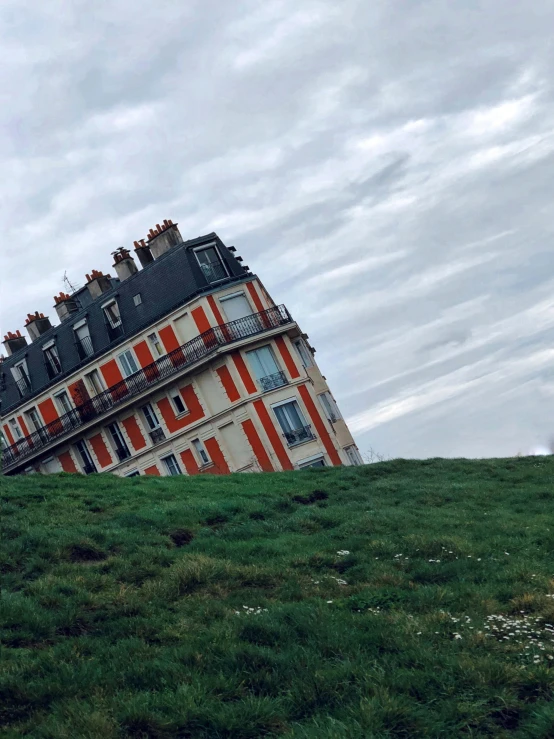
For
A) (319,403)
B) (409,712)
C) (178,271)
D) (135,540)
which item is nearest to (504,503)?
(135,540)

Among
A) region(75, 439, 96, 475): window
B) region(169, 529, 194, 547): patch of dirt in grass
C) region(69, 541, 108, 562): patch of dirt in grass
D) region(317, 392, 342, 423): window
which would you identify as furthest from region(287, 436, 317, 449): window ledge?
region(69, 541, 108, 562): patch of dirt in grass

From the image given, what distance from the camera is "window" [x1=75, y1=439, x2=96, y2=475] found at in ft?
190

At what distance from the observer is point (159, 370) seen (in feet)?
174

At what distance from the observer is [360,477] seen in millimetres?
28250

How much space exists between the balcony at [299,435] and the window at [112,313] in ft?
51.9

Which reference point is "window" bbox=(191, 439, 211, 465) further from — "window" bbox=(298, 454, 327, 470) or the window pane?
"window" bbox=(298, 454, 327, 470)

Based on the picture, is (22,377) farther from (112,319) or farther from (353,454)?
(353,454)

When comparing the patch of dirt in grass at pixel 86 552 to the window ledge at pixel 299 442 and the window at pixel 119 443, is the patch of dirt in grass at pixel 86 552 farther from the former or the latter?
the window at pixel 119 443

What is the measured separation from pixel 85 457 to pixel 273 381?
17180 mm

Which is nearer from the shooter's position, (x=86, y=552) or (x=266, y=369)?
(x=86, y=552)

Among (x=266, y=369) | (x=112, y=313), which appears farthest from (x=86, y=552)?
(x=112, y=313)

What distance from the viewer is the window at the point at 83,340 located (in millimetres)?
58625

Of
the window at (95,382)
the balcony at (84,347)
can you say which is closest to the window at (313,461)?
the window at (95,382)

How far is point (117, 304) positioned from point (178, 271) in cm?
672
